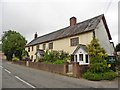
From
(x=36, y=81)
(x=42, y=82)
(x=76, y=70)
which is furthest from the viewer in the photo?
(x=76, y=70)

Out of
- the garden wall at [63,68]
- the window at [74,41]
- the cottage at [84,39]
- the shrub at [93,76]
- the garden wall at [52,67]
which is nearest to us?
the shrub at [93,76]

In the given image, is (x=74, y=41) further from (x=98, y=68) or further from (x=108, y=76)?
(x=108, y=76)

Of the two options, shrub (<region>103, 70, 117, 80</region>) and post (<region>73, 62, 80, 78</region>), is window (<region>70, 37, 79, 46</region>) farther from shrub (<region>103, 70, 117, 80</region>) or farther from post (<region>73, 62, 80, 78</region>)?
shrub (<region>103, 70, 117, 80</region>)

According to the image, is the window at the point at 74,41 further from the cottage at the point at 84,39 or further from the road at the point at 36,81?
the road at the point at 36,81

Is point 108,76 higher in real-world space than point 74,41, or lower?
lower

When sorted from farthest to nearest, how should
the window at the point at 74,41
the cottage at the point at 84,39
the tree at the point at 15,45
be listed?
the tree at the point at 15,45 → the window at the point at 74,41 → the cottage at the point at 84,39

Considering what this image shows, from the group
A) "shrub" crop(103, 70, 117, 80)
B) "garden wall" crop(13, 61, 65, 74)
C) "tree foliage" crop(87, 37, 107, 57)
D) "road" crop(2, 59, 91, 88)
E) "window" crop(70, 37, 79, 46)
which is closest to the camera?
"road" crop(2, 59, 91, 88)

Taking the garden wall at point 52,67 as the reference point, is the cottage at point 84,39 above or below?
above

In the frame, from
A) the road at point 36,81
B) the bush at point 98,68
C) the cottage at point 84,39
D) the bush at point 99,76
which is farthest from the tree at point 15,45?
the bush at point 99,76

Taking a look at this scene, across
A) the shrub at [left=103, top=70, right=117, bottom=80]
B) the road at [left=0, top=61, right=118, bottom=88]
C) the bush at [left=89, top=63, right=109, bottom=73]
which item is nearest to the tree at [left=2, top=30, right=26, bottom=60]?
the bush at [left=89, top=63, right=109, bottom=73]

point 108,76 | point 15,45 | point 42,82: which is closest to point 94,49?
point 108,76

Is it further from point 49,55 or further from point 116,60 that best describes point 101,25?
point 49,55

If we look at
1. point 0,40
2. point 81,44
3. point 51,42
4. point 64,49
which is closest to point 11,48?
point 0,40

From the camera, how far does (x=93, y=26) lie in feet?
99.3
